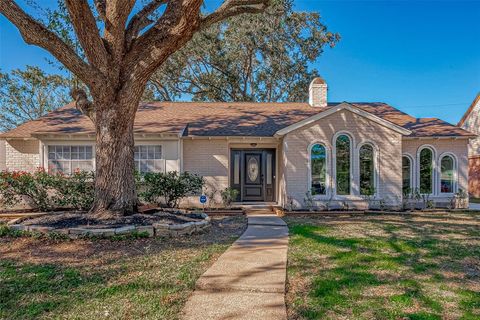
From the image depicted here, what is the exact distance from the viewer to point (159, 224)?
652 centimetres

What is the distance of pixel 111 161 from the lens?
705 centimetres

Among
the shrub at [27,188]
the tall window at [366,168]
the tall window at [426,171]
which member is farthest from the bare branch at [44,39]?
the tall window at [426,171]

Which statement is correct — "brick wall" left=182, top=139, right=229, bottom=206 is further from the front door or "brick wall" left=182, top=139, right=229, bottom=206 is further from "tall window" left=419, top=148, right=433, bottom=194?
"tall window" left=419, top=148, right=433, bottom=194

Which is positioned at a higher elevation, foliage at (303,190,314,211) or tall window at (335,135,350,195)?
tall window at (335,135,350,195)

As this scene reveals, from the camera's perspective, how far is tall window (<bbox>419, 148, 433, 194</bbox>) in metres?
11.9

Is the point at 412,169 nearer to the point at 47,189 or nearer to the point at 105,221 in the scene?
the point at 105,221

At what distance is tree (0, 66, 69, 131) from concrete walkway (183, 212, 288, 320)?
24.5m

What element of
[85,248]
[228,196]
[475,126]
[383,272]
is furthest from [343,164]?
[475,126]

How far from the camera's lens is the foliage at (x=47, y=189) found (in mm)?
9805

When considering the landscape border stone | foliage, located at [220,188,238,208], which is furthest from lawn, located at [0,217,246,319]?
foliage, located at [220,188,238,208]

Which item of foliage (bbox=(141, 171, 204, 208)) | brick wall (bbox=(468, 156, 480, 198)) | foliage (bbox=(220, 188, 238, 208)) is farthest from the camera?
brick wall (bbox=(468, 156, 480, 198))

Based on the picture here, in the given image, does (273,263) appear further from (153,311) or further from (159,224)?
(159,224)

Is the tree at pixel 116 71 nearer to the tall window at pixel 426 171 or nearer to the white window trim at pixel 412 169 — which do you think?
the white window trim at pixel 412 169

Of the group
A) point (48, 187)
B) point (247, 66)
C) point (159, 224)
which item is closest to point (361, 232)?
point (159, 224)
